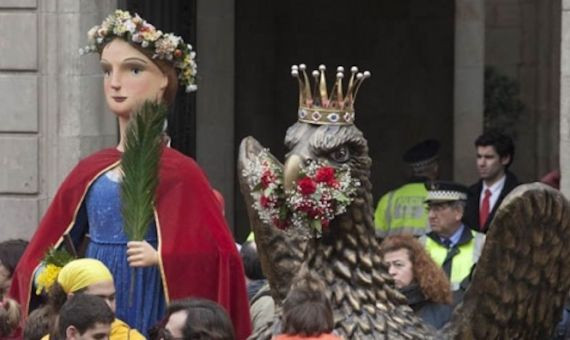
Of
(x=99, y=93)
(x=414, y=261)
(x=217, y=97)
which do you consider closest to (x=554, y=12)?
(x=217, y=97)

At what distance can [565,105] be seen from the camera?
44.1 ft

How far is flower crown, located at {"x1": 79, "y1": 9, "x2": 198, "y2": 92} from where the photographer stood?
10.5 m

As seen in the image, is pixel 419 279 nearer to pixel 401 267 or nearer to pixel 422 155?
pixel 401 267

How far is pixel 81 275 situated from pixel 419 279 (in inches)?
57.9

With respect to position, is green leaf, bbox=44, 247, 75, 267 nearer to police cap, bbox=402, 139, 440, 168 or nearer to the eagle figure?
the eagle figure

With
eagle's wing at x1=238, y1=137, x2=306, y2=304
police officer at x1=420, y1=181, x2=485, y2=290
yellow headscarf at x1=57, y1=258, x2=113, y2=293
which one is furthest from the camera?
police officer at x1=420, y1=181, x2=485, y2=290

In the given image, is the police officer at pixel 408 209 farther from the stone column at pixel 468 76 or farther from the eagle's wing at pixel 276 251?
the eagle's wing at pixel 276 251

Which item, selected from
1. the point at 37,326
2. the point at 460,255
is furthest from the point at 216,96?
the point at 37,326

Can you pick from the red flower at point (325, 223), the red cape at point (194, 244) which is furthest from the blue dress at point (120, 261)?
the red flower at point (325, 223)

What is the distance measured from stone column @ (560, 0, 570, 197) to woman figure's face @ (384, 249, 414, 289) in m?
3.02

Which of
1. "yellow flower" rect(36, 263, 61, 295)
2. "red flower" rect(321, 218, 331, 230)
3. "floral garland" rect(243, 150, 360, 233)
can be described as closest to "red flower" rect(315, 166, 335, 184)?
"floral garland" rect(243, 150, 360, 233)

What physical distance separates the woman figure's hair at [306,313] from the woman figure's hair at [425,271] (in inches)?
68.5

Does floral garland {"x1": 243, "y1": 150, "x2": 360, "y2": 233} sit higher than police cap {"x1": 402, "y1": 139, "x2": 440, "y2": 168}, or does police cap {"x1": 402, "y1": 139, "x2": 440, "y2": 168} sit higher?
floral garland {"x1": 243, "y1": 150, "x2": 360, "y2": 233}

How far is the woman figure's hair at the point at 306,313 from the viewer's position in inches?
322
